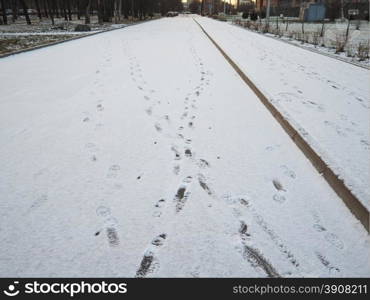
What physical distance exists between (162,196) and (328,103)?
367 centimetres

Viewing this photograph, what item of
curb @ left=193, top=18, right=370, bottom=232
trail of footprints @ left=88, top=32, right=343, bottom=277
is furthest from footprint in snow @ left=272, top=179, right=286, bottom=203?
curb @ left=193, top=18, right=370, bottom=232

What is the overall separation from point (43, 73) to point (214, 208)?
629 cm

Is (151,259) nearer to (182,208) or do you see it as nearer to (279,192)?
(182,208)

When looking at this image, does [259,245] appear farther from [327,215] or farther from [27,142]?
[27,142]

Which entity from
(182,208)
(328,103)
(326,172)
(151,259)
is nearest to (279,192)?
(326,172)

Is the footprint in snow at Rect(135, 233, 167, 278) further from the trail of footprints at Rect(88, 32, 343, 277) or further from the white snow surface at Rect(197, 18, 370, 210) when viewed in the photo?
the white snow surface at Rect(197, 18, 370, 210)

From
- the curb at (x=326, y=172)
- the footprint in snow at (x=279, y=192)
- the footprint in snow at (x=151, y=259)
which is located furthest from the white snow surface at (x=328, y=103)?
the footprint in snow at (x=151, y=259)

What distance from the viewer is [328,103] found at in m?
4.87

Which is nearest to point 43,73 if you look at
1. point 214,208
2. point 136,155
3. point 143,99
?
point 143,99

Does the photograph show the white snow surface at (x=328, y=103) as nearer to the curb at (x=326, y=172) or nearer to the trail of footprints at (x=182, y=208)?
the curb at (x=326, y=172)

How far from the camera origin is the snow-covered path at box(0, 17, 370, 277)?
76.3 inches

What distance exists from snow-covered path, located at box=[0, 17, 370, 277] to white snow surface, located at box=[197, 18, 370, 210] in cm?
27

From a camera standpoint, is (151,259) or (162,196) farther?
(162,196)

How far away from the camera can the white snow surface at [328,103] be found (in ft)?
9.74
